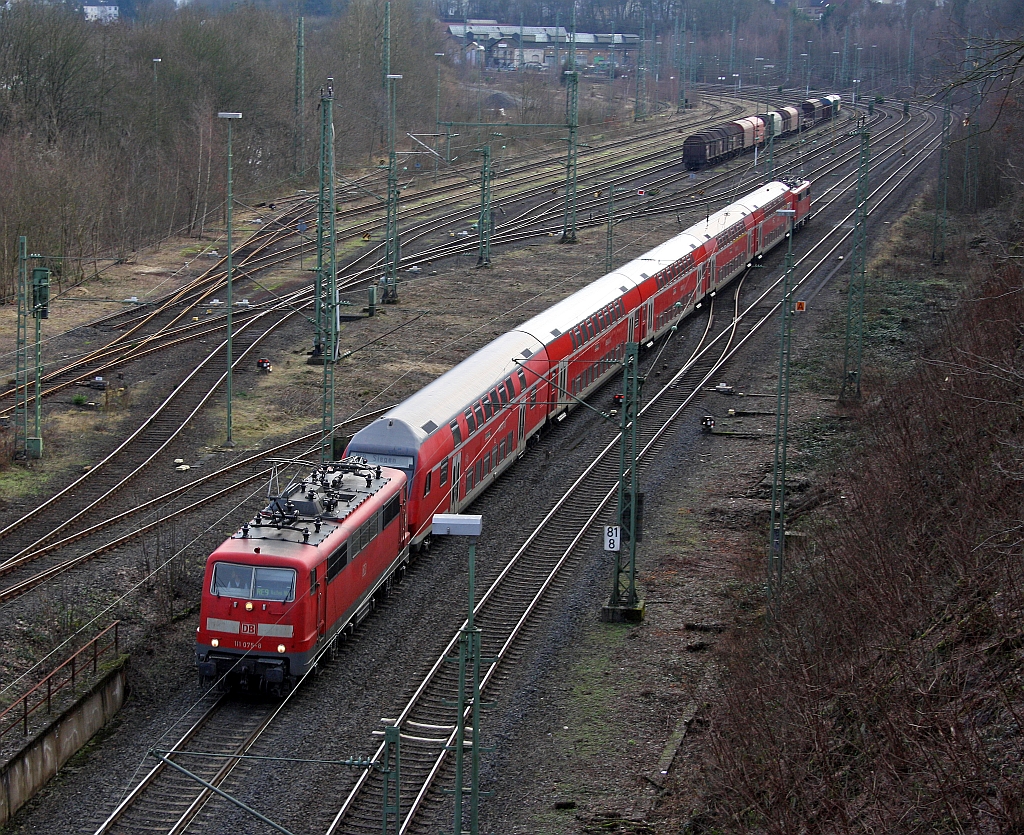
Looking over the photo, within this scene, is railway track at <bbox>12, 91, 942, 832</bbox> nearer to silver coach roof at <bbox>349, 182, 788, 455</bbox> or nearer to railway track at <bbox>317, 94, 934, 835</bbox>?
railway track at <bbox>317, 94, 934, 835</bbox>

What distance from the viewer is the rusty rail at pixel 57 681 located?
60.2 feet

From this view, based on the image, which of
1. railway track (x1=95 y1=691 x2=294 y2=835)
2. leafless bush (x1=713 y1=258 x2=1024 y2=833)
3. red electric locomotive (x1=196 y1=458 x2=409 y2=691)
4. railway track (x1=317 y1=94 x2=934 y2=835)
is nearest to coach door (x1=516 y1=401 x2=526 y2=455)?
railway track (x1=317 y1=94 x2=934 y2=835)

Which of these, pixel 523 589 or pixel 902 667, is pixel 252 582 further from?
pixel 902 667

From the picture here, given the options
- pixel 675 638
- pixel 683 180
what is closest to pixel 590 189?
pixel 683 180

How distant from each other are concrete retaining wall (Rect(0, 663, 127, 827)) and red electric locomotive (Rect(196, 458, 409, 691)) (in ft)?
4.53

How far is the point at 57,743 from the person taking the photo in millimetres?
18344

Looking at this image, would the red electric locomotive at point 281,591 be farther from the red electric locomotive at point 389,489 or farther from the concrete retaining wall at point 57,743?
the concrete retaining wall at point 57,743

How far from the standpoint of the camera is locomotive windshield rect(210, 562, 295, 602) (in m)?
20.0

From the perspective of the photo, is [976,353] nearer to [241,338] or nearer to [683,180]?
[241,338]

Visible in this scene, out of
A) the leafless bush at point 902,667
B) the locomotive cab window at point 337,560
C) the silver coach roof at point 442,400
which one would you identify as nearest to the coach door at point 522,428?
the silver coach roof at point 442,400

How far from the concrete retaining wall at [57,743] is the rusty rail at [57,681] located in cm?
32

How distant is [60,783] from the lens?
59.3ft

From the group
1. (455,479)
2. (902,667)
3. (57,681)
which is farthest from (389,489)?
(902,667)

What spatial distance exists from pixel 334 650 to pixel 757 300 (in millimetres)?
32431
